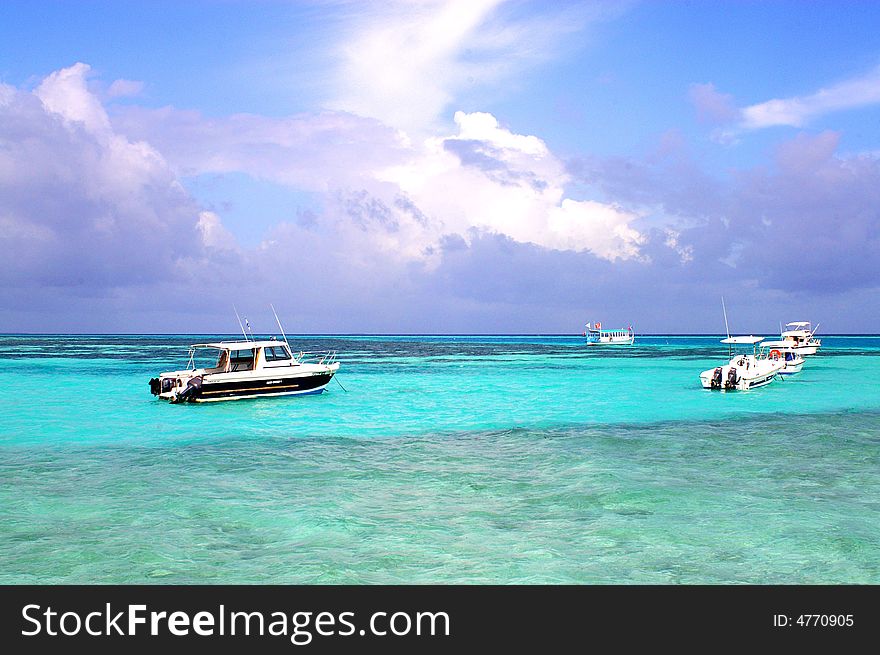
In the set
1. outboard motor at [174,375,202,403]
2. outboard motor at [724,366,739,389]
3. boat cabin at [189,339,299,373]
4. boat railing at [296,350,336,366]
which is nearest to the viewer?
outboard motor at [174,375,202,403]

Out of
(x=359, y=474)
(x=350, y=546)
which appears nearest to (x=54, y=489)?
(x=359, y=474)

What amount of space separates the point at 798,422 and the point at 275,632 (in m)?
26.0

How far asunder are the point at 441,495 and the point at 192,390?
74.9 ft

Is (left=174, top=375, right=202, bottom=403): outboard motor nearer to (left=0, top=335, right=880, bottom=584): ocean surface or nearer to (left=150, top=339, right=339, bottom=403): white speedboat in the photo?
(left=150, top=339, right=339, bottom=403): white speedboat

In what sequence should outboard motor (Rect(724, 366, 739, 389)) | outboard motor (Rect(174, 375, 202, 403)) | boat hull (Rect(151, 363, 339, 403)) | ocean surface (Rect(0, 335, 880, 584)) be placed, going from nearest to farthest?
ocean surface (Rect(0, 335, 880, 584)), outboard motor (Rect(174, 375, 202, 403)), boat hull (Rect(151, 363, 339, 403)), outboard motor (Rect(724, 366, 739, 389))

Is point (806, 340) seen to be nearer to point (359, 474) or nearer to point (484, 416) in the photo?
point (484, 416)

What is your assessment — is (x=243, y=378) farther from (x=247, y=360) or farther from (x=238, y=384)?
(x=247, y=360)

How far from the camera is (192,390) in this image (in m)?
33.8

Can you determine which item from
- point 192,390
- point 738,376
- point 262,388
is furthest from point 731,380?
point 192,390

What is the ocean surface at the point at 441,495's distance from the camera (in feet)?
33.4

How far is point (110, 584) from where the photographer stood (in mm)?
9492

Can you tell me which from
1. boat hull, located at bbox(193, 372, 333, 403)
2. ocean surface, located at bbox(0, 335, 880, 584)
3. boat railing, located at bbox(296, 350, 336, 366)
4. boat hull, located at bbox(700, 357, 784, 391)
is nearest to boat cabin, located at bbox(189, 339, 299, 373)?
boat hull, located at bbox(193, 372, 333, 403)

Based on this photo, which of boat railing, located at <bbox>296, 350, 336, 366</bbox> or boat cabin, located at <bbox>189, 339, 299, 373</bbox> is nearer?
boat cabin, located at <bbox>189, 339, 299, 373</bbox>

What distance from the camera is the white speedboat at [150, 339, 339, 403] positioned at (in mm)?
33938
